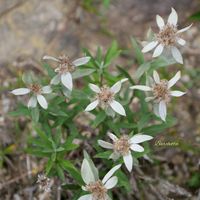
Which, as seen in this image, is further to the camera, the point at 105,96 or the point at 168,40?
the point at 168,40

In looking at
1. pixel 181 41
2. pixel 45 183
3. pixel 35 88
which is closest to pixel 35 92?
pixel 35 88

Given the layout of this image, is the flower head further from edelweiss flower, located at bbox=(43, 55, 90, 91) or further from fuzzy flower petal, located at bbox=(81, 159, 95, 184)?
edelweiss flower, located at bbox=(43, 55, 90, 91)

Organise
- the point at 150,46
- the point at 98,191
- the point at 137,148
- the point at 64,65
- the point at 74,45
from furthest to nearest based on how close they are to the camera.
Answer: the point at 74,45 → the point at 150,46 → the point at 64,65 → the point at 137,148 → the point at 98,191

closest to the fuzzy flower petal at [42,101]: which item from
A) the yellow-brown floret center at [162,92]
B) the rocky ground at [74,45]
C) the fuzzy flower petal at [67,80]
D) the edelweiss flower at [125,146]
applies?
the fuzzy flower petal at [67,80]

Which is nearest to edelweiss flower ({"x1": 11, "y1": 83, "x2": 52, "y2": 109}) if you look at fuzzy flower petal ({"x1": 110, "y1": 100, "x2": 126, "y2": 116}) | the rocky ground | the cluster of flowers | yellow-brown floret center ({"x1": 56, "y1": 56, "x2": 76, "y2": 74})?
the cluster of flowers

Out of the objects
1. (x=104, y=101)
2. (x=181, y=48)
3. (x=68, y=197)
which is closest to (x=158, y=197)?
(x=68, y=197)

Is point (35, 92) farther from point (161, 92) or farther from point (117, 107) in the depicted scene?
point (161, 92)
